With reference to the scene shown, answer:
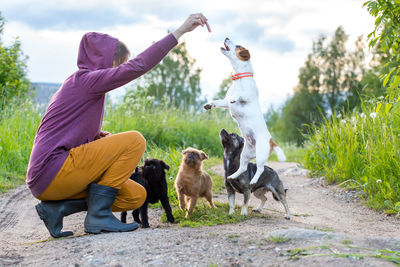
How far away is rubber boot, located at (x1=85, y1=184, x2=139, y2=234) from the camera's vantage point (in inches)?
170

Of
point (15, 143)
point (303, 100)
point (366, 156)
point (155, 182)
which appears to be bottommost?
point (155, 182)

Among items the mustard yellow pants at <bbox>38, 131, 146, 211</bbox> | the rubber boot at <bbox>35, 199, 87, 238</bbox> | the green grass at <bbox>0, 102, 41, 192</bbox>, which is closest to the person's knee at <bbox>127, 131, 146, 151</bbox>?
the mustard yellow pants at <bbox>38, 131, 146, 211</bbox>

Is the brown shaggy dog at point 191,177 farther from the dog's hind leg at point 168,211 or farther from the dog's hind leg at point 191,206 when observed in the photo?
the dog's hind leg at point 168,211

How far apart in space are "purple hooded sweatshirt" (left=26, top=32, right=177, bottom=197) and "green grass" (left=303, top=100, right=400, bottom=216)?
288cm

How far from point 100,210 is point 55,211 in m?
0.50

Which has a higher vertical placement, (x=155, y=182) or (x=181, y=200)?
(x=155, y=182)

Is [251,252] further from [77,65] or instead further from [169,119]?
[169,119]

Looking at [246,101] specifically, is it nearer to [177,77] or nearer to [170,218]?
[170,218]

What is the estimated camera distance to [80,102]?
A: 415cm

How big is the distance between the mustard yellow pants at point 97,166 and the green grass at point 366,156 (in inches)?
117

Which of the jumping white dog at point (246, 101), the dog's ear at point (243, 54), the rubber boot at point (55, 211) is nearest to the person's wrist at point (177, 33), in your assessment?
the jumping white dog at point (246, 101)

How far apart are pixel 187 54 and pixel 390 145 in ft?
72.0

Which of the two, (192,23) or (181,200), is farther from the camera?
(181,200)

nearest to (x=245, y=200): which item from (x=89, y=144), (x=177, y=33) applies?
(x=89, y=144)
